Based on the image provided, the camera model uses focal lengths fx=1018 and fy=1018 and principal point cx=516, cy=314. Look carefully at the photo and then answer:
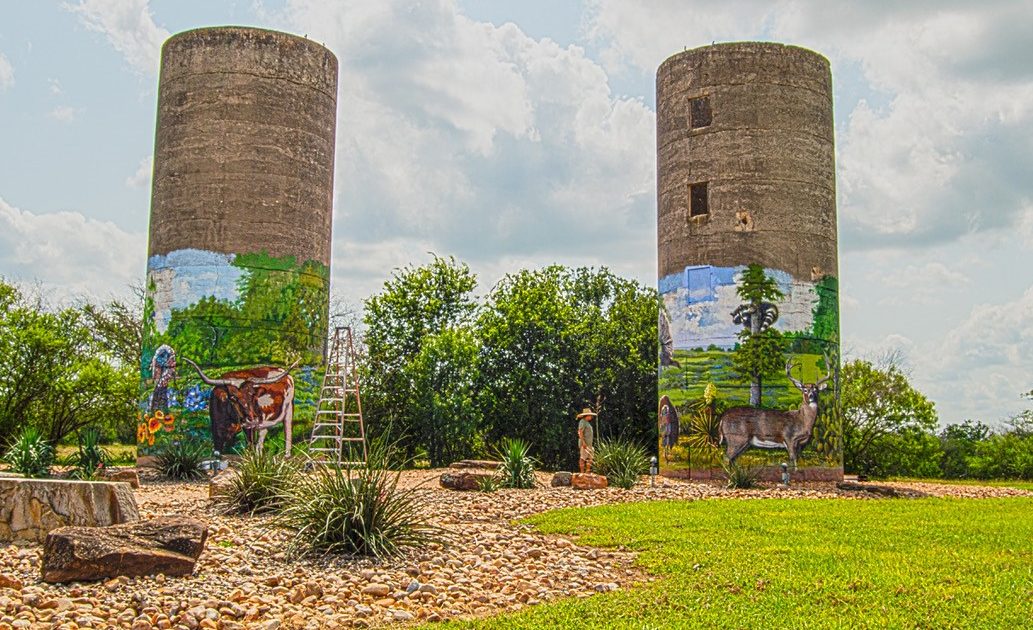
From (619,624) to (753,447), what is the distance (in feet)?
55.3

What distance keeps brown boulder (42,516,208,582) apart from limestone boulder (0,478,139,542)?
3.07 ft

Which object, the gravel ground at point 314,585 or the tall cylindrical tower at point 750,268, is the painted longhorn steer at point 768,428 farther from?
the gravel ground at point 314,585

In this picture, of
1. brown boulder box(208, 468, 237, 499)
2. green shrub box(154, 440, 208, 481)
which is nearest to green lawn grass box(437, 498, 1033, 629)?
brown boulder box(208, 468, 237, 499)

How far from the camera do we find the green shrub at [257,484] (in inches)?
516

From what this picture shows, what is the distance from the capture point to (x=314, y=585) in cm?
897

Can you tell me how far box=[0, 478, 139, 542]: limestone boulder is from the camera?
10.2m

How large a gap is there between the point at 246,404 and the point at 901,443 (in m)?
20.3

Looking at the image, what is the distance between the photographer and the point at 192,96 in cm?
2473

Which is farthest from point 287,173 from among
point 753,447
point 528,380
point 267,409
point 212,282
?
point 753,447

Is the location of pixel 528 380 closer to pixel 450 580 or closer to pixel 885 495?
pixel 885 495

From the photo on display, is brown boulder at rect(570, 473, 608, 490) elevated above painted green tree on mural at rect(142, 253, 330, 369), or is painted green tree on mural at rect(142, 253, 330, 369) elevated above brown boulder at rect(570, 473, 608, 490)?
painted green tree on mural at rect(142, 253, 330, 369)

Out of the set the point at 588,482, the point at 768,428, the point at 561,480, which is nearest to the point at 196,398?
the point at 561,480

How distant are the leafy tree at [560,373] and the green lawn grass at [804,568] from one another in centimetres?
1662

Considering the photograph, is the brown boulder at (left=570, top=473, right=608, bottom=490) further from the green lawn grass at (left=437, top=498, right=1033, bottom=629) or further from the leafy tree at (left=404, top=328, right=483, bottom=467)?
the leafy tree at (left=404, top=328, right=483, bottom=467)
